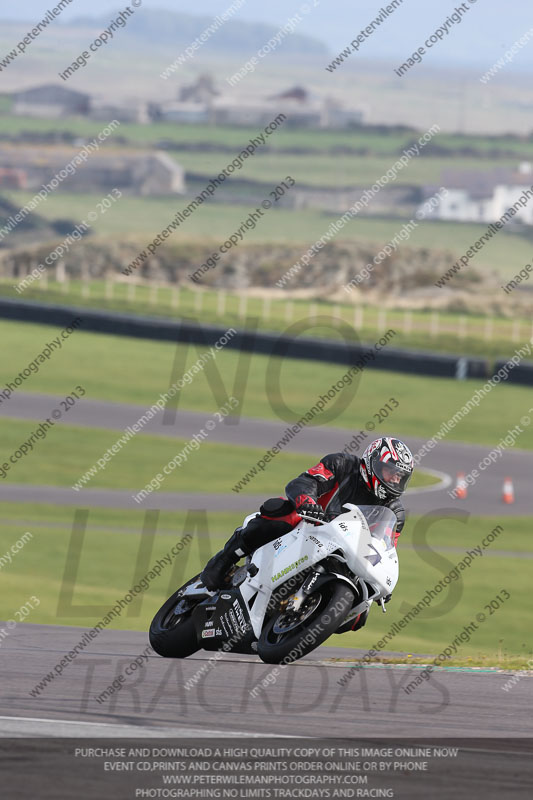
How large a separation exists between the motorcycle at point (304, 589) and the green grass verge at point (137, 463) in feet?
46.8

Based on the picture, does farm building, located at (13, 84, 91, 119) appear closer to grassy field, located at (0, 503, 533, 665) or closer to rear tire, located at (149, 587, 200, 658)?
grassy field, located at (0, 503, 533, 665)

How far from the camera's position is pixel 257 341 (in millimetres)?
41031

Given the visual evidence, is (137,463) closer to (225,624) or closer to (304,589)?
(225,624)

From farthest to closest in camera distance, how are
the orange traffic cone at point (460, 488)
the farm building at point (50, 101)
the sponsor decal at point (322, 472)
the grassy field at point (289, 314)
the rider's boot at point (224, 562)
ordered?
the farm building at point (50, 101) → the grassy field at point (289, 314) → the orange traffic cone at point (460, 488) → the rider's boot at point (224, 562) → the sponsor decal at point (322, 472)

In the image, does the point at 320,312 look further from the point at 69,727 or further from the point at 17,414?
the point at 69,727

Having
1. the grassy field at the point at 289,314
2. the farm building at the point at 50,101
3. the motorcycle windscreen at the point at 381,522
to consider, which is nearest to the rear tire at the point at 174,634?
the motorcycle windscreen at the point at 381,522

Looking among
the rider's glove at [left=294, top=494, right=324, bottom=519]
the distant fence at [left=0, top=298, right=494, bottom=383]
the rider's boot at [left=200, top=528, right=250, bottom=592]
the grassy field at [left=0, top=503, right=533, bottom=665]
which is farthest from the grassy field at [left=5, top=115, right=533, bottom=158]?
the rider's glove at [left=294, top=494, right=324, bottom=519]

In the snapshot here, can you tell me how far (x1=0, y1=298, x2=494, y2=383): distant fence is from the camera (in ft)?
127

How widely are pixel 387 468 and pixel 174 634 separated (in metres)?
1.95

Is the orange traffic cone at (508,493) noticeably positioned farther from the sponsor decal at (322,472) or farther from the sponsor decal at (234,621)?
the sponsor decal at (234,621)

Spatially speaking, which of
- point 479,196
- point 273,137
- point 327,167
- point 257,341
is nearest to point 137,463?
point 257,341

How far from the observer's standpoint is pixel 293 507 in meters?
8.95

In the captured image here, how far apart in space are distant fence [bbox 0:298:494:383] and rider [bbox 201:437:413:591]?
2980cm

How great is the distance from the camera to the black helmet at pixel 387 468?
868 cm
